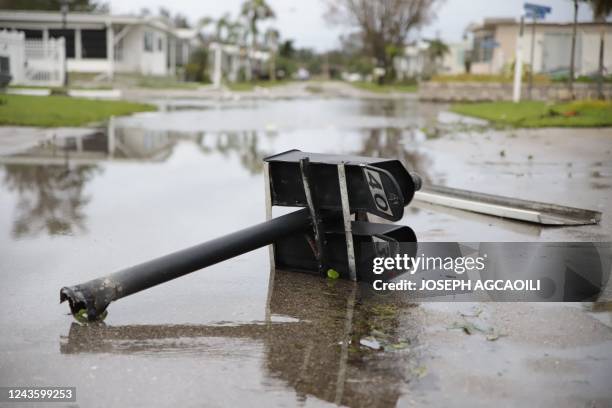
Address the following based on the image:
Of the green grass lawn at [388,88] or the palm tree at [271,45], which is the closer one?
the green grass lawn at [388,88]

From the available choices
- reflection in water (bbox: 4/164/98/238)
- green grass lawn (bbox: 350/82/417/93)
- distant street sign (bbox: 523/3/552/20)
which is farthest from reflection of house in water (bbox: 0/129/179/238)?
green grass lawn (bbox: 350/82/417/93)

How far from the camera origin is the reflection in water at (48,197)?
719 centimetres

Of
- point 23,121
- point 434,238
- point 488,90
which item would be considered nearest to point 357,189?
point 434,238

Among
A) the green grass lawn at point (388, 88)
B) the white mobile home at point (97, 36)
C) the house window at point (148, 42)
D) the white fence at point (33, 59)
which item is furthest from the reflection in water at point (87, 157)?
the green grass lawn at point (388, 88)

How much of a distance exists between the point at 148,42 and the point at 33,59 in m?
17.4

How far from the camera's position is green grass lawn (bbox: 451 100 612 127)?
19469mm

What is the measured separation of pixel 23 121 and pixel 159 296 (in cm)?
1447

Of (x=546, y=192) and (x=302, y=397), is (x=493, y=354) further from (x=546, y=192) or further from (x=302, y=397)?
(x=546, y=192)

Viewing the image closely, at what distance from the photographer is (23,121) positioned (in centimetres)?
1823

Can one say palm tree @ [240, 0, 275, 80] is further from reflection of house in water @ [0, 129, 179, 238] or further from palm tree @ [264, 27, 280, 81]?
reflection of house in water @ [0, 129, 179, 238]

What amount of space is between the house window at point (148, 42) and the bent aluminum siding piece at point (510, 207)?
48.2m

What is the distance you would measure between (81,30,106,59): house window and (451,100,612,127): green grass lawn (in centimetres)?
3092

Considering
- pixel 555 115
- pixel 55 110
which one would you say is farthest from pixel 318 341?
pixel 555 115

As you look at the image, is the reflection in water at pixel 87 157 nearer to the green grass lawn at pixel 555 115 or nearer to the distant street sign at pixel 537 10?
the green grass lawn at pixel 555 115
